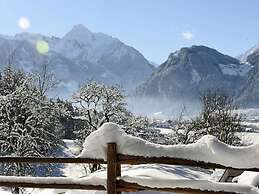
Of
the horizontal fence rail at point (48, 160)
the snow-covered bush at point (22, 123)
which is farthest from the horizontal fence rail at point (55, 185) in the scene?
the snow-covered bush at point (22, 123)

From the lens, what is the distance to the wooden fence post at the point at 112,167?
478 cm

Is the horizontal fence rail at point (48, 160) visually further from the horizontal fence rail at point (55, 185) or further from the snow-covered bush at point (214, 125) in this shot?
the snow-covered bush at point (214, 125)

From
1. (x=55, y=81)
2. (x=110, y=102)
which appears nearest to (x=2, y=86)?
(x=55, y=81)

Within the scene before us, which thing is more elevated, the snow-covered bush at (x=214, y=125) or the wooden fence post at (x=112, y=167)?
the snow-covered bush at (x=214, y=125)

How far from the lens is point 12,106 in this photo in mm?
25391

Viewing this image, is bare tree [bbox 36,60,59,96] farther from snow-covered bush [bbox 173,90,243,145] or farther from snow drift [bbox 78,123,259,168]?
snow drift [bbox 78,123,259,168]

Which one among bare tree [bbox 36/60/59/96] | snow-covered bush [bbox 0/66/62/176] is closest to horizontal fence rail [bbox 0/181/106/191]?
snow-covered bush [bbox 0/66/62/176]

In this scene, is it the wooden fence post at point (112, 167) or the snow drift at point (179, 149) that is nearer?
the snow drift at point (179, 149)

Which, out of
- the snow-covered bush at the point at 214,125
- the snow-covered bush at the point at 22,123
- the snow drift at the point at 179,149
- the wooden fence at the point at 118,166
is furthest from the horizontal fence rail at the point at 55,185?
the snow-covered bush at the point at 214,125

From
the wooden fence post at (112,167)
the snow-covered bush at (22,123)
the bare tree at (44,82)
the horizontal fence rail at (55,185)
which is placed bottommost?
the horizontal fence rail at (55,185)

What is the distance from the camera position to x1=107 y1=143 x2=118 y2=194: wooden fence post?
478cm

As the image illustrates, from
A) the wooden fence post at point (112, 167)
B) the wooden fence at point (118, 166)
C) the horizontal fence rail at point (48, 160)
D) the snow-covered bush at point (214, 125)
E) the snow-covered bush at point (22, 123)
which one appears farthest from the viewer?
the snow-covered bush at point (214, 125)

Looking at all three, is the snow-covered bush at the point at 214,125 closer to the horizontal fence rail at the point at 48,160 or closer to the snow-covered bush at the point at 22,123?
the snow-covered bush at the point at 22,123

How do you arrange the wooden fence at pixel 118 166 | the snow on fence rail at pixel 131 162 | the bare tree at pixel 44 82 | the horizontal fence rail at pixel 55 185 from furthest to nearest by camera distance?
the bare tree at pixel 44 82, the horizontal fence rail at pixel 55 185, the wooden fence at pixel 118 166, the snow on fence rail at pixel 131 162
